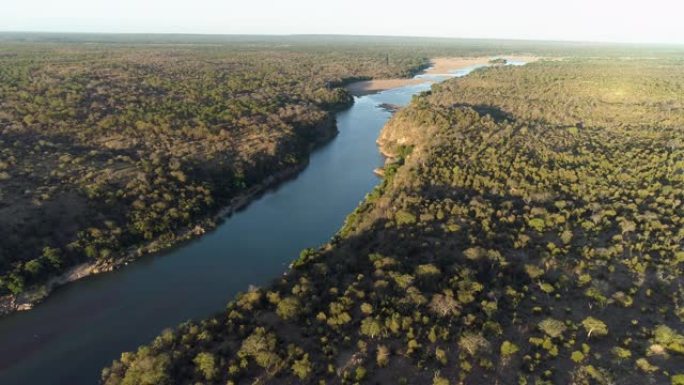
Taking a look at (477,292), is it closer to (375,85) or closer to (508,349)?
(508,349)

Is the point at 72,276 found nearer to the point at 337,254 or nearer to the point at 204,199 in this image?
the point at 204,199

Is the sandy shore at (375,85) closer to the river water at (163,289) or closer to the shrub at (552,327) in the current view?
the river water at (163,289)

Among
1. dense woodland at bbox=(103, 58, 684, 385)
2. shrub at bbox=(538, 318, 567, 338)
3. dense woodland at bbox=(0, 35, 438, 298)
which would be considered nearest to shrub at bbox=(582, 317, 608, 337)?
dense woodland at bbox=(103, 58, 684, 385)

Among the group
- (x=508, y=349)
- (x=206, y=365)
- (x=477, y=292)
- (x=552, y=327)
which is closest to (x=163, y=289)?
(x=206, y=365)

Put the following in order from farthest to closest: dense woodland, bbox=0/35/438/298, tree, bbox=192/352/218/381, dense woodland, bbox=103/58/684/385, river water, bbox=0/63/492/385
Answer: dense woodland, bbox=0/35/438/298 < river water, bbox=0/63/492/385 < dense woodland, bbox=103/58/684/385 < tree, bbox=192/352/218/381

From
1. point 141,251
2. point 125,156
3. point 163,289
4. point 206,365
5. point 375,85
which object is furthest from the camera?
point 375,85

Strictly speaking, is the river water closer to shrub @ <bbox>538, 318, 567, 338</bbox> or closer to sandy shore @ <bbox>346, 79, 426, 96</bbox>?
shrub @ <bbox>538, 318, 567, 338</bbox>
